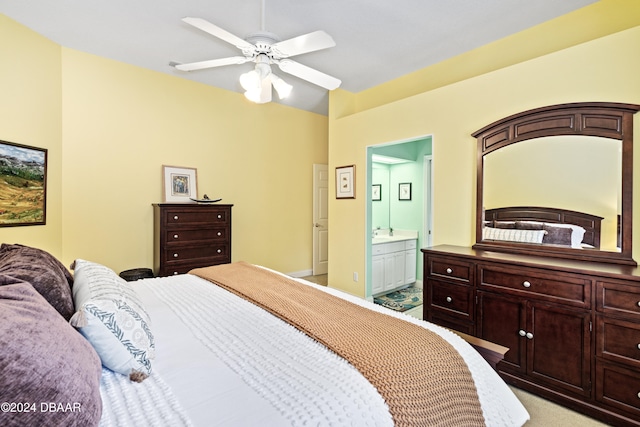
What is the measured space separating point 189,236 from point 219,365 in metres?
2.86

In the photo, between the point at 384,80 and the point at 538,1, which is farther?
the point at 384,80

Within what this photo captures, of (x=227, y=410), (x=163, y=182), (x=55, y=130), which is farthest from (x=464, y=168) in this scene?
(x=55, y=130)

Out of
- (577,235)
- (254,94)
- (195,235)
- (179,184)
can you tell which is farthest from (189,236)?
(577,235)

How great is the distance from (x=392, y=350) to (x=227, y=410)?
2.10 feet

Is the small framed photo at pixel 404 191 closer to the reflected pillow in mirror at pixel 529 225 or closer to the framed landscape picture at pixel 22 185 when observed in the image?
the reflected pillow in mirror at pixel 529 225

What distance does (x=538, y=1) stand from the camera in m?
2.46

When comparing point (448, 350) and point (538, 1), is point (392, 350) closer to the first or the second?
point (448, 350)

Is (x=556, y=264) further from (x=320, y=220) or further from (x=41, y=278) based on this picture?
(x=320, y=220)

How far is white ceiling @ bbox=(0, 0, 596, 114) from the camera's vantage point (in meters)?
2.50

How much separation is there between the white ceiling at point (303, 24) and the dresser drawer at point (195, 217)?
175 centimetres

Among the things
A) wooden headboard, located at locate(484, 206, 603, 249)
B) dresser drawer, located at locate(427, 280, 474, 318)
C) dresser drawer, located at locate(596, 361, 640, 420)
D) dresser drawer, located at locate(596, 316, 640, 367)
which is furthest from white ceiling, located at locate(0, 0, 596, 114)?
dresser drawer, located at locate(596, 361, 640, 420)

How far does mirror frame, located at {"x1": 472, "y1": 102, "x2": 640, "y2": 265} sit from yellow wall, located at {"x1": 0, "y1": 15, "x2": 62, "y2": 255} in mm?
4202

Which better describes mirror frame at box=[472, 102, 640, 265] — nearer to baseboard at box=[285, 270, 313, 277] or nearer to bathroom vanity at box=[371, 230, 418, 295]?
bathroom vanity at box=[371, 230, 418, 295]

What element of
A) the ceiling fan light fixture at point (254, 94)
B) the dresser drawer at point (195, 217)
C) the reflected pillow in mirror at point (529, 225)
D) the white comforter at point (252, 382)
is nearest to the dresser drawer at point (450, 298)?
the reflected pillow in mirror at point (529, 225)
